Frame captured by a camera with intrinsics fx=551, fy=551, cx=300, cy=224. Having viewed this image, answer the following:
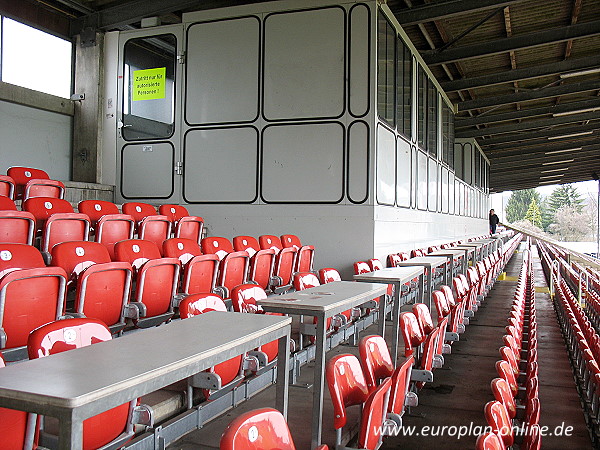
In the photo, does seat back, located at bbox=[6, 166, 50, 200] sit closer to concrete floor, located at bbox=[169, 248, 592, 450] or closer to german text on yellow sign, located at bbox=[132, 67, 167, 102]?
german text on yellow sign, located at bbox=[132, 67, 167, 102]

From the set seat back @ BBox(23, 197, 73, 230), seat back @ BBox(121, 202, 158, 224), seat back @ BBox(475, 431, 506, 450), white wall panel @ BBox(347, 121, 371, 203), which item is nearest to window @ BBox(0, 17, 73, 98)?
seat back @ BBox(121, 202, 158, 224)

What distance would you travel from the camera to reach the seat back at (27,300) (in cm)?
254

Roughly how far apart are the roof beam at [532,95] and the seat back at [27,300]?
47.5 ft

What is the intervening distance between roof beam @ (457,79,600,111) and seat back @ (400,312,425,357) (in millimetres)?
12921

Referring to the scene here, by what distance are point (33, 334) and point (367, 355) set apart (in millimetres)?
1491

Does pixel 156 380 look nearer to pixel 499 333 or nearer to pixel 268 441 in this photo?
pixel 268 441

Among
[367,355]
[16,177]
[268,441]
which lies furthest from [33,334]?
[16,177]

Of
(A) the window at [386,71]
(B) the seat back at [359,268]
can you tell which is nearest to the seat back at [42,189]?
(B) the seat back at [359,268]

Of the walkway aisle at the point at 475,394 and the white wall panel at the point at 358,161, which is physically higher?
the white wall panel at the point at 358,161

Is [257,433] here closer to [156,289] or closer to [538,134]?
[156,289]

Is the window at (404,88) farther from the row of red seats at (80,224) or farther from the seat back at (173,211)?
the row of red seats at (80,224)

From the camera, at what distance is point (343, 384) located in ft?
7.67

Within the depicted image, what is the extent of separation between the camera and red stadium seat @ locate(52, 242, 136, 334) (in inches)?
121

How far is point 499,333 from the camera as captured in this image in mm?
6570
